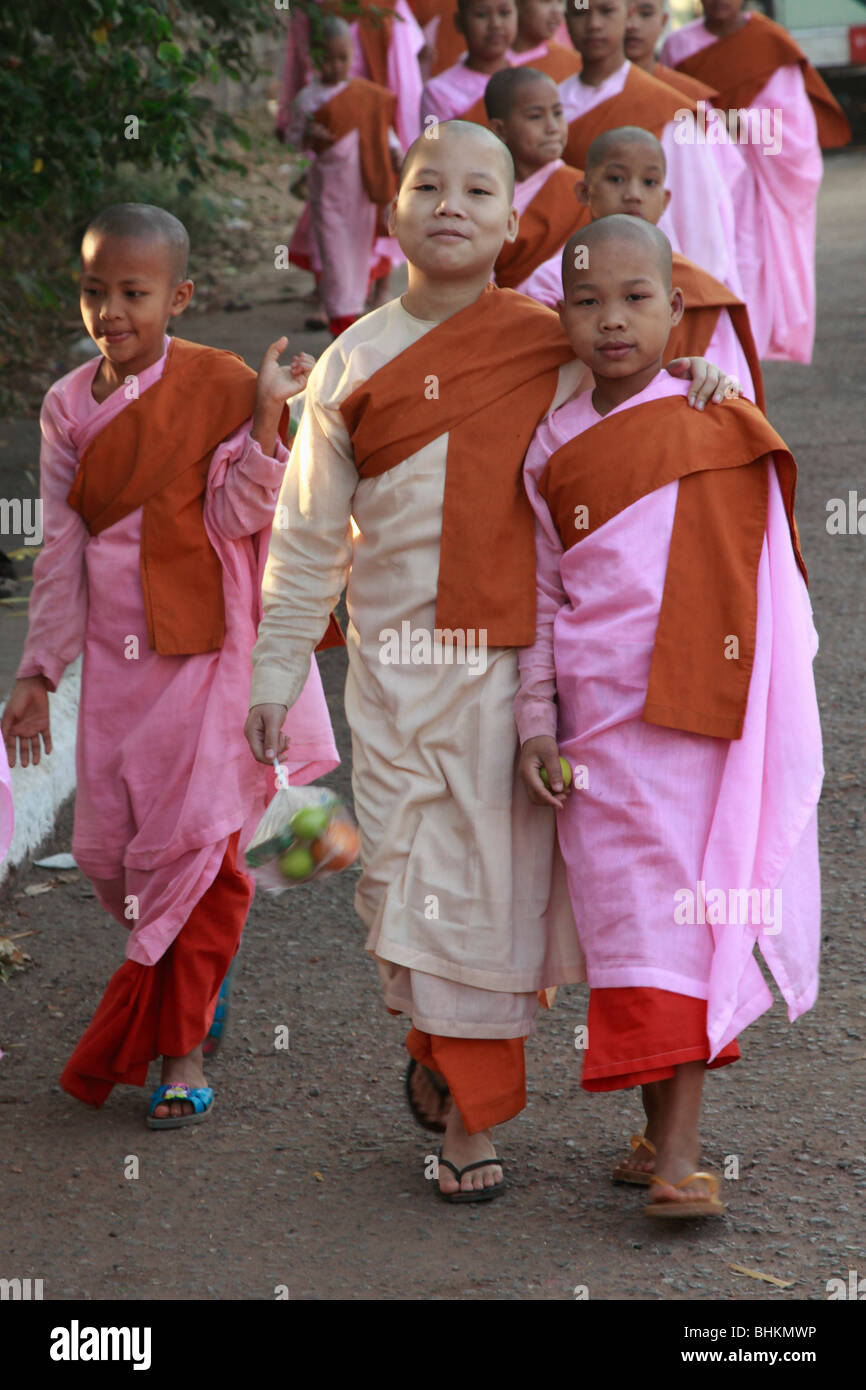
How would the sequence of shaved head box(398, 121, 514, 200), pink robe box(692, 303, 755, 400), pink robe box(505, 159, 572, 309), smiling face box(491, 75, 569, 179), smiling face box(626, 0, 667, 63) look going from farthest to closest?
smiling face box(626, 0, 667, 63) < smiling face box(491, 75, 569, 179) < pink robe box(505, 159, 572, 309) < pink robe box(692, 303, 755, 400) < shaved head box(398, 121, 514, 200)

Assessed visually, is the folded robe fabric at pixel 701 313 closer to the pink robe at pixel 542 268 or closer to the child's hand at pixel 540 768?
the pink robe at pixel 542 268

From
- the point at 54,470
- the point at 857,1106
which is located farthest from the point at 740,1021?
the point at 54,470

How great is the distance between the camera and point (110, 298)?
370 centimetres

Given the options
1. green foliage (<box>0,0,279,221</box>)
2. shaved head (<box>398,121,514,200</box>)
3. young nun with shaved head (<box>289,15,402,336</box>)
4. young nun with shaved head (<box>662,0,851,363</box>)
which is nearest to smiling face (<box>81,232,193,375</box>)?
shaved head (<box>398,121,514,200</box>)

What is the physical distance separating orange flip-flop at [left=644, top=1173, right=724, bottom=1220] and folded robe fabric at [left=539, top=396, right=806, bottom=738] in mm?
717

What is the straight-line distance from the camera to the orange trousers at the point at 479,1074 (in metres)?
3.26

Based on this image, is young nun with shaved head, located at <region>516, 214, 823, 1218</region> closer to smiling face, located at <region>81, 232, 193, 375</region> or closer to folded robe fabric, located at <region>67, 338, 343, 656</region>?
folded robe fabric, located at <region>67, 338, 343, 656</region>

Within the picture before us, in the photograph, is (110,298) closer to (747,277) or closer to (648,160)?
(648,160)

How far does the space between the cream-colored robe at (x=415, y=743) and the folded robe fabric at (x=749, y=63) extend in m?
5.80

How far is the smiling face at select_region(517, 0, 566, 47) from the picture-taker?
8.19 m

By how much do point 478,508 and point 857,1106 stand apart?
1304mm

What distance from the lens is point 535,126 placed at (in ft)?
18.2

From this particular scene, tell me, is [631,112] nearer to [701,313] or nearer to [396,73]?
[701,313]

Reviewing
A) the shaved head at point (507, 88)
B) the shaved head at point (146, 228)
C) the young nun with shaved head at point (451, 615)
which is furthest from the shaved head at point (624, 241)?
the shaved head at point (507, 88)
